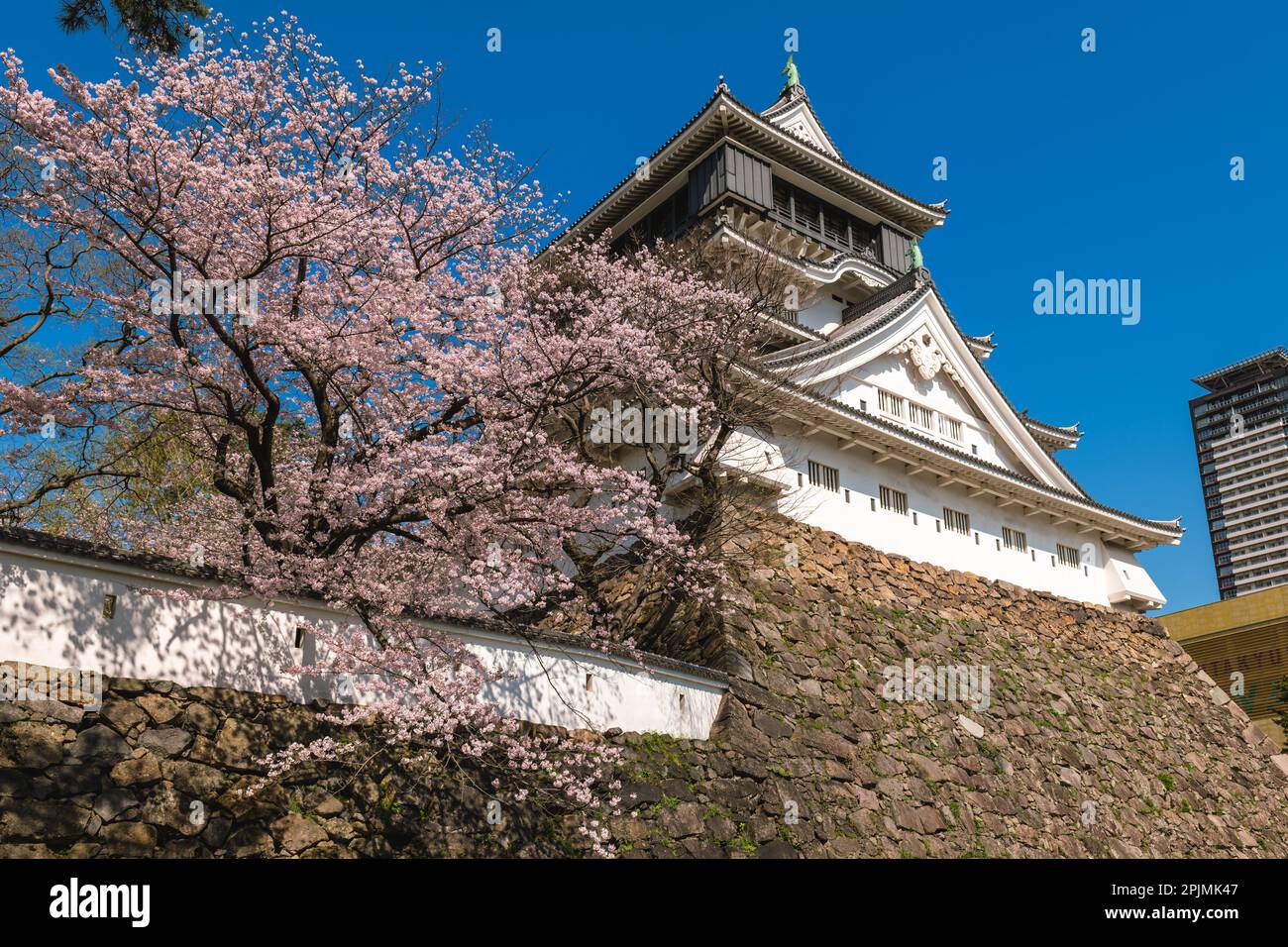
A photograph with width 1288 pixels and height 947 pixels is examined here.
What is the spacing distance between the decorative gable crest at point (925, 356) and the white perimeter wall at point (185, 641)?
14.3 meters

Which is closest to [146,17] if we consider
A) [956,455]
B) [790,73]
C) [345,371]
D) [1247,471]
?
[345,371]

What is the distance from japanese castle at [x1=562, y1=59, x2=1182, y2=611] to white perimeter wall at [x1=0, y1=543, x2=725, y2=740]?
7279 millimetres

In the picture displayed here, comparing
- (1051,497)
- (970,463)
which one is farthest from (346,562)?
(1051,497)

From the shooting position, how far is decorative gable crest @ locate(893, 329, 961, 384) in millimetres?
24094

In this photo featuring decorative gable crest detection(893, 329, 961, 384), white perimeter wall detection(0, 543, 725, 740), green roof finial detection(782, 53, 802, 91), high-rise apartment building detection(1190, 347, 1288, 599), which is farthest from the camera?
high-rise apartment building detection(1190, 347, 1288, 599)

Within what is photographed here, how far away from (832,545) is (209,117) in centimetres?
1366

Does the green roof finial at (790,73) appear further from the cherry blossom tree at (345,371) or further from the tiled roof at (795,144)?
the cherry blossom tree at (345,371)

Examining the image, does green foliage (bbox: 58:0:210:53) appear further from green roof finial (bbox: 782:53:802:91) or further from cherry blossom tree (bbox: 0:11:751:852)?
A: green roof finial (bbox: 782:53:802:91)

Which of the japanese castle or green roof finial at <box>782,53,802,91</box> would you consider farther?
green roof finial at <box>782,53,802,91</box>

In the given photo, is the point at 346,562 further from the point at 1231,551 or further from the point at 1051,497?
the point at 1231,551

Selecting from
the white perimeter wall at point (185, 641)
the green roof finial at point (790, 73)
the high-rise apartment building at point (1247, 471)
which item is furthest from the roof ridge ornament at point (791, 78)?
the high-rise apartment building at point (1247, 471)

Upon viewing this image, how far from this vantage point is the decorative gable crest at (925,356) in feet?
79.0

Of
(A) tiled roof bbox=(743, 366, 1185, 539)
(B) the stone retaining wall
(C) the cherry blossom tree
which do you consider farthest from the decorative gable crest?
(C) the cherry blossom tree

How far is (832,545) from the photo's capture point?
1980 centimetres
